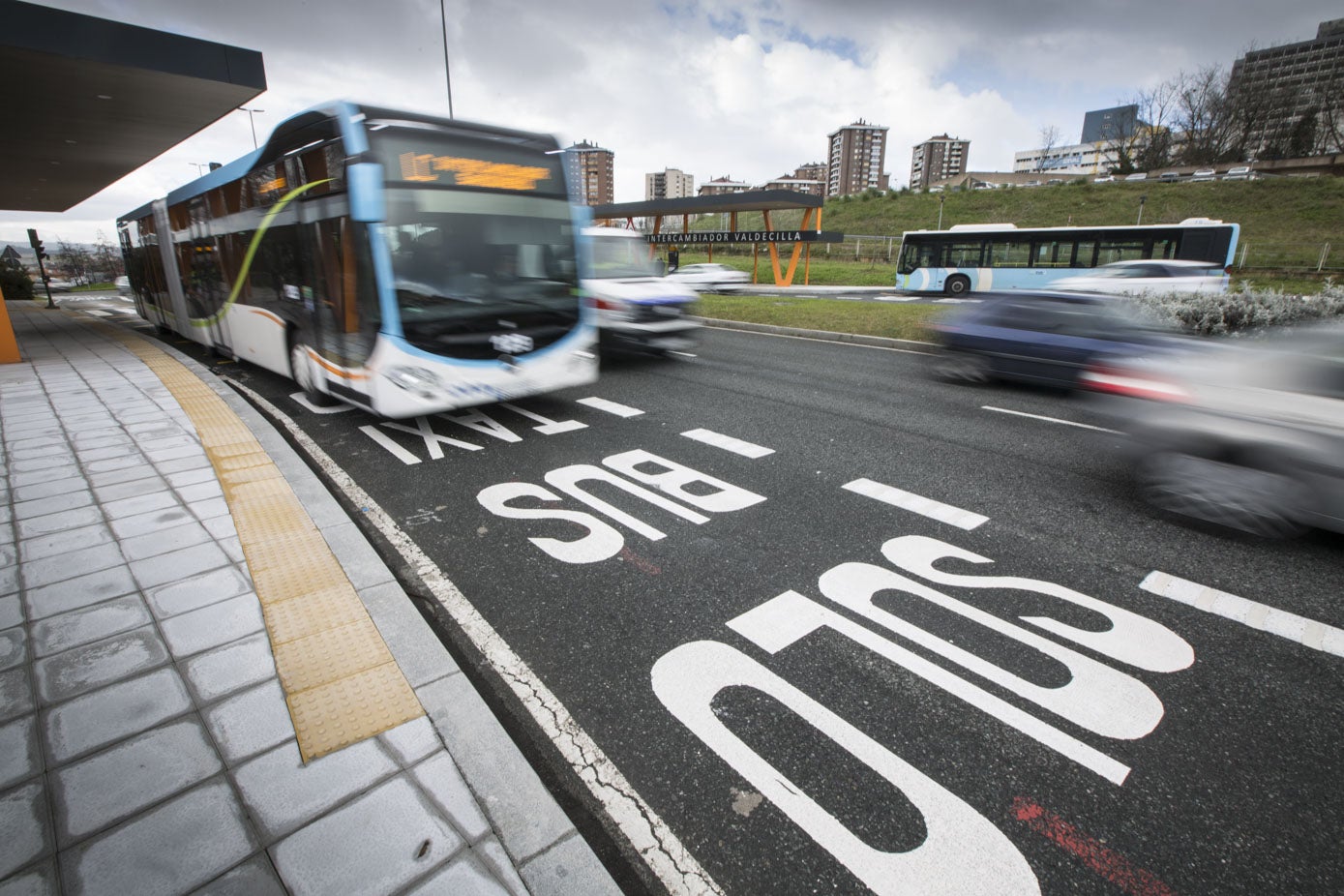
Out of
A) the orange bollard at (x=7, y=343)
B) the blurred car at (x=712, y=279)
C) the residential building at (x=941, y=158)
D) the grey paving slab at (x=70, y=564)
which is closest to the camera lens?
the grey paving slab at (x=70, y=564)

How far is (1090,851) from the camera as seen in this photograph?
6.90 feet

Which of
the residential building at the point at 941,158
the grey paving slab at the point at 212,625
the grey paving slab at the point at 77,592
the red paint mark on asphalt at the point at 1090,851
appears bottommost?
the red paint mark on asphalt at the point at 1090,851

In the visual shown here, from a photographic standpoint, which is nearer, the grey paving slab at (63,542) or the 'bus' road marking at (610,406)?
the grey paving slab at (63,542)

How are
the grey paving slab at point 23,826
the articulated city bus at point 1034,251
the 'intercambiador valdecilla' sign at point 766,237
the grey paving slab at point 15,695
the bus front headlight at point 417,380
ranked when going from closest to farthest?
the grey paving slab at point 23,826
the grey paving slab at point 15,695
the bus front headlight at point 417,380
the articulated city bus at point 1034,251
the 'intercambiador valdecilla' sign at point 766,237

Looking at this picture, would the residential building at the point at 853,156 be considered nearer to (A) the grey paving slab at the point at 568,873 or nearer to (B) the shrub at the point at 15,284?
(B) the shrub at the point at 15,284

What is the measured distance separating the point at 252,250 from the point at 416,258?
3.59 m

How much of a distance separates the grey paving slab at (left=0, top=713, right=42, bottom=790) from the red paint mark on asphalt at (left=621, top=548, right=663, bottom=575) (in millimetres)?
2686

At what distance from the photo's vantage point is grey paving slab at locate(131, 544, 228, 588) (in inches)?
141

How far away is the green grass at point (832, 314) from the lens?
14.2 metres

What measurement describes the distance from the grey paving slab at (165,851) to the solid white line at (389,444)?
3.88 m

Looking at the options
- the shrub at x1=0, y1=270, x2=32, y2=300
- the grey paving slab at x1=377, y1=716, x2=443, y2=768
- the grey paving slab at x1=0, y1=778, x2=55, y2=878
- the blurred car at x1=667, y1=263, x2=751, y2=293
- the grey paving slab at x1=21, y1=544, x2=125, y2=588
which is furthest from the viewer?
the shrub at x1=0, y1=270, x2=32, y2=300

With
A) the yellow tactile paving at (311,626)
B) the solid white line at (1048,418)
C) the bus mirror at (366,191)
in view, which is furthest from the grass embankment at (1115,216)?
the yellow tactile paving at (311,626)

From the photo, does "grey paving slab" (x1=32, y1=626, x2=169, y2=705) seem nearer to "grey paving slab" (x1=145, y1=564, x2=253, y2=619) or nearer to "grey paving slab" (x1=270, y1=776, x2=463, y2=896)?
"grey paving slab" (x1=145, y1=564, x2=253, y2=619)

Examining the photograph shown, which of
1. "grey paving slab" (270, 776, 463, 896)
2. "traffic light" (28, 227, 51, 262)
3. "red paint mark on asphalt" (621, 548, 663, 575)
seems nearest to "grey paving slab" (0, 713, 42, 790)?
"grey paving slab" (270, 776, 463, 896)
